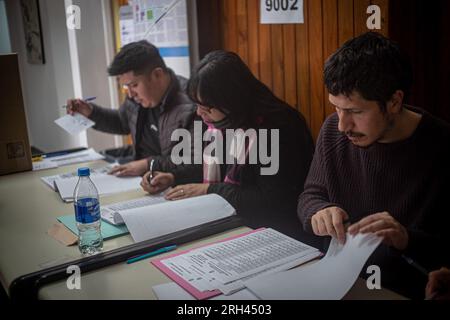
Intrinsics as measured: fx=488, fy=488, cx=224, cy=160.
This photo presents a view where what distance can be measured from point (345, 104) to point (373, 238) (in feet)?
1.15

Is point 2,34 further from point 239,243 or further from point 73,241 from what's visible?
point 239,243

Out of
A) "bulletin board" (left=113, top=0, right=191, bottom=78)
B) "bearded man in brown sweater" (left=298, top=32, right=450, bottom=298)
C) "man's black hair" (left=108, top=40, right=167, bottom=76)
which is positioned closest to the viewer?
"bearded man in brown sweater" (left=298, top=32, right=450, bottom=298)

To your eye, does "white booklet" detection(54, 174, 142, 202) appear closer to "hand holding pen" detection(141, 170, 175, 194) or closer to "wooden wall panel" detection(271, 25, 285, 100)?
"hand holding pen" detection(141, 170, 175, 194)

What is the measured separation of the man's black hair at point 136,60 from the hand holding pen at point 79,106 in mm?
385

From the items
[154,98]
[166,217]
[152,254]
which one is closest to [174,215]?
[166,217]

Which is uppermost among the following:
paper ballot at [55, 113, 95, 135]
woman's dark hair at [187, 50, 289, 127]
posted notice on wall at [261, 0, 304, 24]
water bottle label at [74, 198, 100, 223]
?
posted notice on wall at [261, 0, 304, 24]

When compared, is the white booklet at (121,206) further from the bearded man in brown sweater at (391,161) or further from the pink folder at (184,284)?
the bearded man in brown sweater at (391,161)

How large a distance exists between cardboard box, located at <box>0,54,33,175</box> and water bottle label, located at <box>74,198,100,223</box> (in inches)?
41.1

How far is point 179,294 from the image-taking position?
105 centimetres

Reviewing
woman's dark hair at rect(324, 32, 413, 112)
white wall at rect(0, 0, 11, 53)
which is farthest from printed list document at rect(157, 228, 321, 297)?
white wall at rect(0, 0, 11, 53)

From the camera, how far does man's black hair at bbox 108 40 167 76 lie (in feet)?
7.17

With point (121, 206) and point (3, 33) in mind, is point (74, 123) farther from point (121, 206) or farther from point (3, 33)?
point (3, 33)

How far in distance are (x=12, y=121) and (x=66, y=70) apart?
0.78 metres

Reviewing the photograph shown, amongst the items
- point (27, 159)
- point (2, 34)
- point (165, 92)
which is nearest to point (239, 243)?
point (165, 92)
